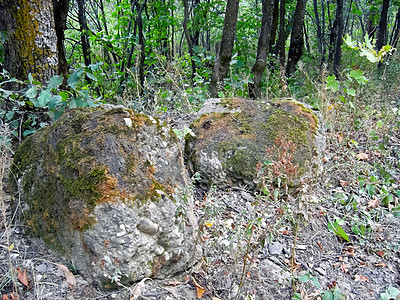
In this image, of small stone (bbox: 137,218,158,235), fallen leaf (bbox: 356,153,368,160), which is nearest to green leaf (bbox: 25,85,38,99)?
small stone (bbox: 137,218,158,235)

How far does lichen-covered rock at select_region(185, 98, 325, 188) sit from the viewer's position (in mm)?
3029

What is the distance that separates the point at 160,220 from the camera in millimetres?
1912

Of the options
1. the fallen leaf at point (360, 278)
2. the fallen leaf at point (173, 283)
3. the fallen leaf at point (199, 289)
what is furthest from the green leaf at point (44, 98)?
the fallen leaf at point (360, 278)

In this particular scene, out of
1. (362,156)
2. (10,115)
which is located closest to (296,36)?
(362,156)

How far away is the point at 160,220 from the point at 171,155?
54 centimetres

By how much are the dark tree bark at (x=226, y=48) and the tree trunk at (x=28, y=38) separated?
9.23 ft

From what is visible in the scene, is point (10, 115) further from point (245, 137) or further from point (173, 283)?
point (245, 137)

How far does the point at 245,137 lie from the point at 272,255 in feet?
4.01

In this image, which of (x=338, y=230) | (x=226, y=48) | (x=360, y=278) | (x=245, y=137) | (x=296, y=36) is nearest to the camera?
(x=360, y=278)

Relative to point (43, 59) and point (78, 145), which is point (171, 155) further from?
point (43, 59)

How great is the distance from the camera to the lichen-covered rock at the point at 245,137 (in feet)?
9.94

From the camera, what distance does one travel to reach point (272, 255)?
8.05 ft

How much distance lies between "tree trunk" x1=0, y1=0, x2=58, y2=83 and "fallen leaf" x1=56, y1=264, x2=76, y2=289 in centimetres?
191

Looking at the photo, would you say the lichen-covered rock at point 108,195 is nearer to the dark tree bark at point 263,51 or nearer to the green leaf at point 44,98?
the green leaf at point 44,98
